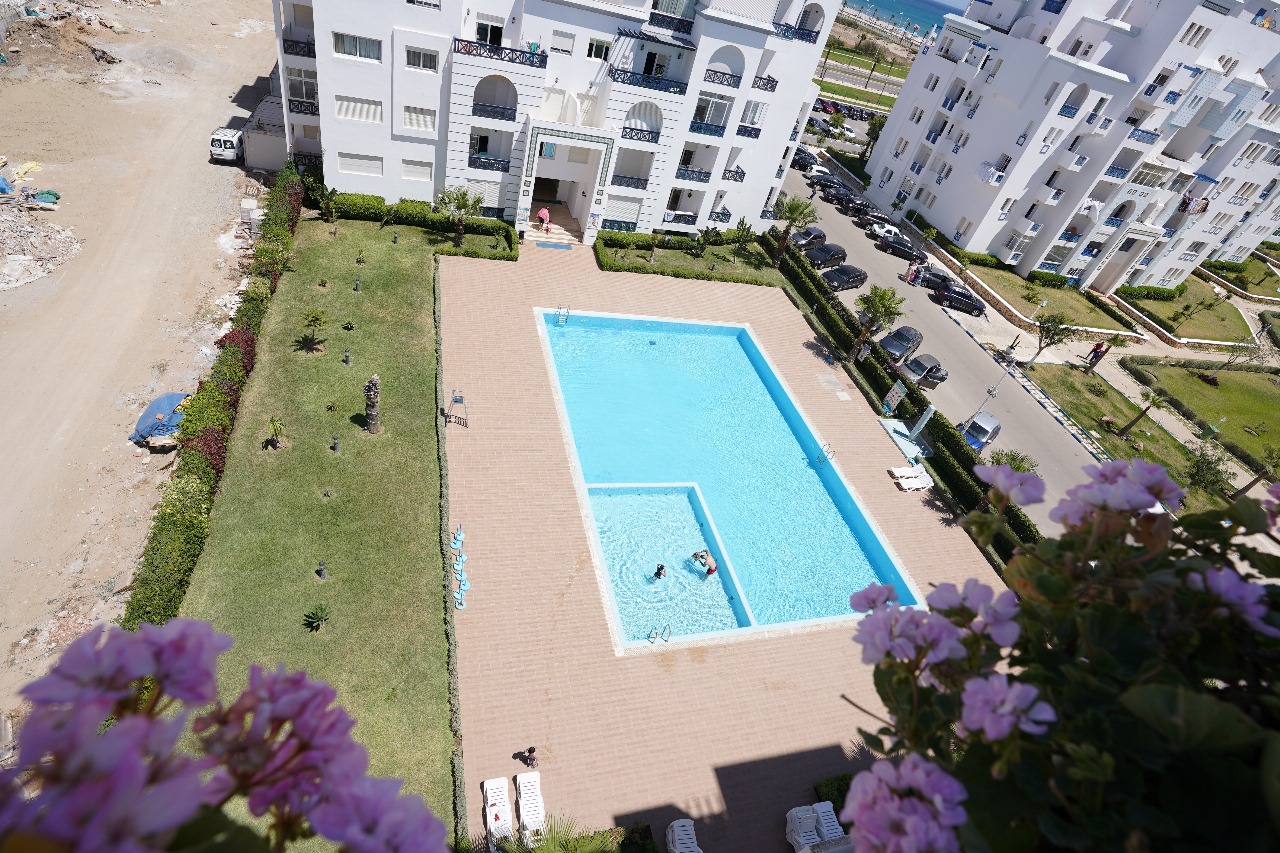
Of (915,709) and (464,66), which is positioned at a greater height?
(915,709)

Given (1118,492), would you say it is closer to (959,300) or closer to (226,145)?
(226,145)

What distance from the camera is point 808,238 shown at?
43812 mm

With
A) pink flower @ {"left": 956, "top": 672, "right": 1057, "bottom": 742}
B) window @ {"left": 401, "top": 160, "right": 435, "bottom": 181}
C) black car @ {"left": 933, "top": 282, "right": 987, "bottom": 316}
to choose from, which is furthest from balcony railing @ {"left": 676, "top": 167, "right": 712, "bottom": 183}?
pink flower @ {"left": 956, "top": 672, "right": 1057, "bottom": 742}

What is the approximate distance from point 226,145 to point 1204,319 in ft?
237

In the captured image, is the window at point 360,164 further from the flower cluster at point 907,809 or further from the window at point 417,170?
the flower cluster at point 907,809

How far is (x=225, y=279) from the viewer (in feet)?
89.1

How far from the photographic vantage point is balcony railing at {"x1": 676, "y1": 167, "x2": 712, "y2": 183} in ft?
126

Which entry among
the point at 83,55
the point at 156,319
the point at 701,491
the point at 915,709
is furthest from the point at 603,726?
the point at 83,55

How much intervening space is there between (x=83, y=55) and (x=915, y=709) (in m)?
59.8

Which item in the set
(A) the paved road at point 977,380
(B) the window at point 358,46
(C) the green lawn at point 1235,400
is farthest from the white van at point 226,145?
(C) the green lawn at point 1235,400

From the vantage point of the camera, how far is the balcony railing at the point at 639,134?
115 feet

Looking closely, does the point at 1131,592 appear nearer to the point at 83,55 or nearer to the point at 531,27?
the point at 531,27

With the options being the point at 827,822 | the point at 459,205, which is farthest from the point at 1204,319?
the point at 459,205

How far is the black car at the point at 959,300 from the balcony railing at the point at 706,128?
60.0 ft
